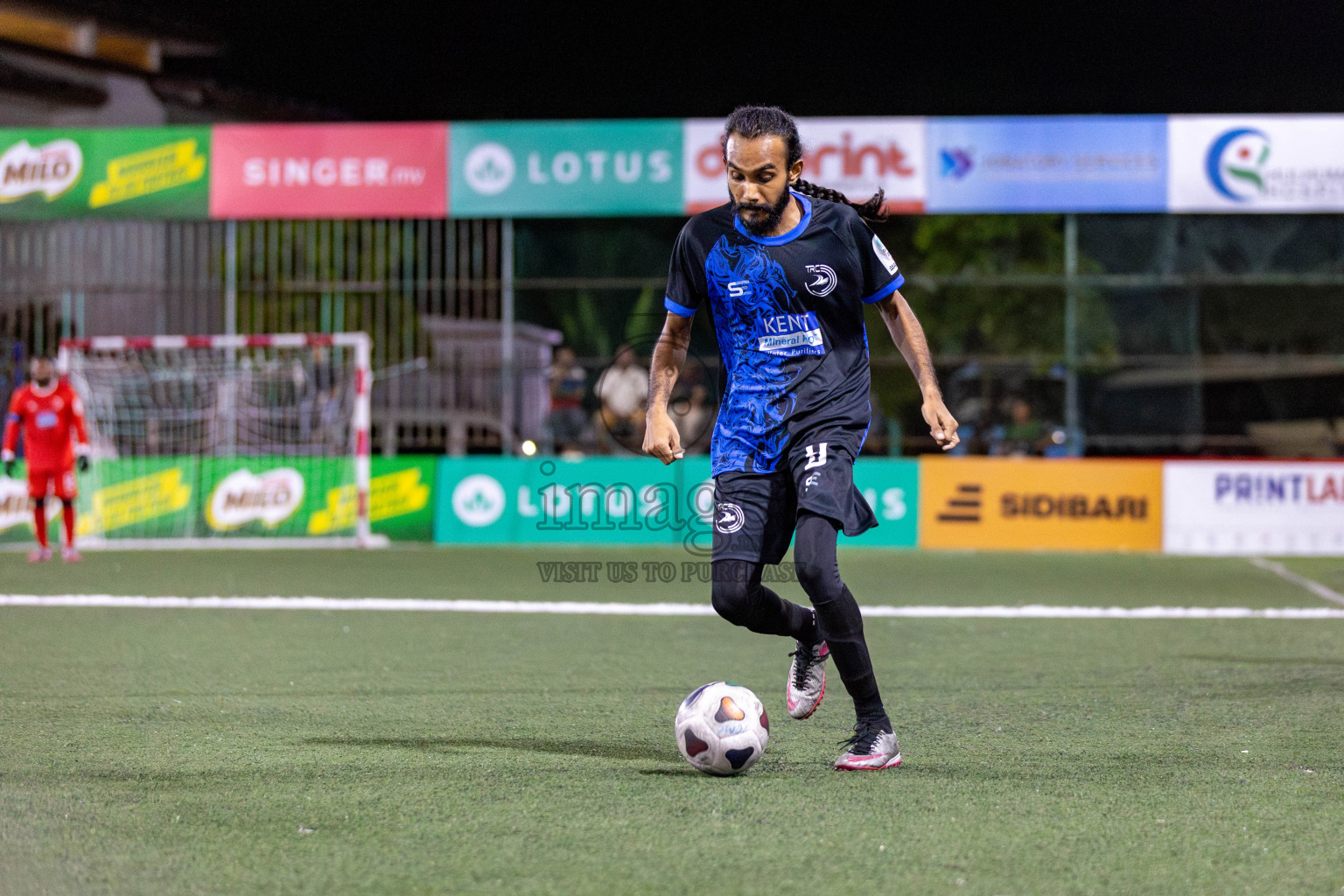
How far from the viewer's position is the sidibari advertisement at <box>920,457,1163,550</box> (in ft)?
47.7

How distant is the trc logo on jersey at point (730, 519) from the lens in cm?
444

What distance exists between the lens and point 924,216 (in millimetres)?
20641

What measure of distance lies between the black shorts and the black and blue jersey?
0.05 m

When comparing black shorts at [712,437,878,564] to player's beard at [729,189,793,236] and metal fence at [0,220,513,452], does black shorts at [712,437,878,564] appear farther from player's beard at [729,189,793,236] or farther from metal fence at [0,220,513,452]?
metal fence at [0,220,513,452]

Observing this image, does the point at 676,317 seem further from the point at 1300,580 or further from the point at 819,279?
the point at 1300,580

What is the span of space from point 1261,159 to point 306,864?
14.9 metres

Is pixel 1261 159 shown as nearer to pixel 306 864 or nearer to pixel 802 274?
pixel 802 274

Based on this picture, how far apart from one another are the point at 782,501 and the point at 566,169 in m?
11.9

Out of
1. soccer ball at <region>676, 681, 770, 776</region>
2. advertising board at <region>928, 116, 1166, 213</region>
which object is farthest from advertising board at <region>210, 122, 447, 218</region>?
soccer ball at <region>676, 681, 770, 776</region>

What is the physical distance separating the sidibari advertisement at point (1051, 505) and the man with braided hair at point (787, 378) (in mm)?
10366

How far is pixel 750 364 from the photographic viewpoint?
4555 mm

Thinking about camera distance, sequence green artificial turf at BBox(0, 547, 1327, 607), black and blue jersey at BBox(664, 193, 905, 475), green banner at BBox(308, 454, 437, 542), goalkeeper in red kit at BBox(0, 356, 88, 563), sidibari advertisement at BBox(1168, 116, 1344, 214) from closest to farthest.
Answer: black and blue jersey at BBox(664, 193, 905, 475)
green artificial turf at BBox(0, 547, 1327, 607)
goalkeeper in red kit at BBox(0, 356, 88, 563)
sidibari advertisement at BBox(1168, 116, 1344, 214)
green banner at BBox(308, 454, 437, 542)

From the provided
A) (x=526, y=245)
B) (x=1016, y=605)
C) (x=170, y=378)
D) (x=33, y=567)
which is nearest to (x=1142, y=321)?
(x=526, y=245)

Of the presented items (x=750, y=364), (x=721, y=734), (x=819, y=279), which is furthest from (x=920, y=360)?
(x=721, y=734)
